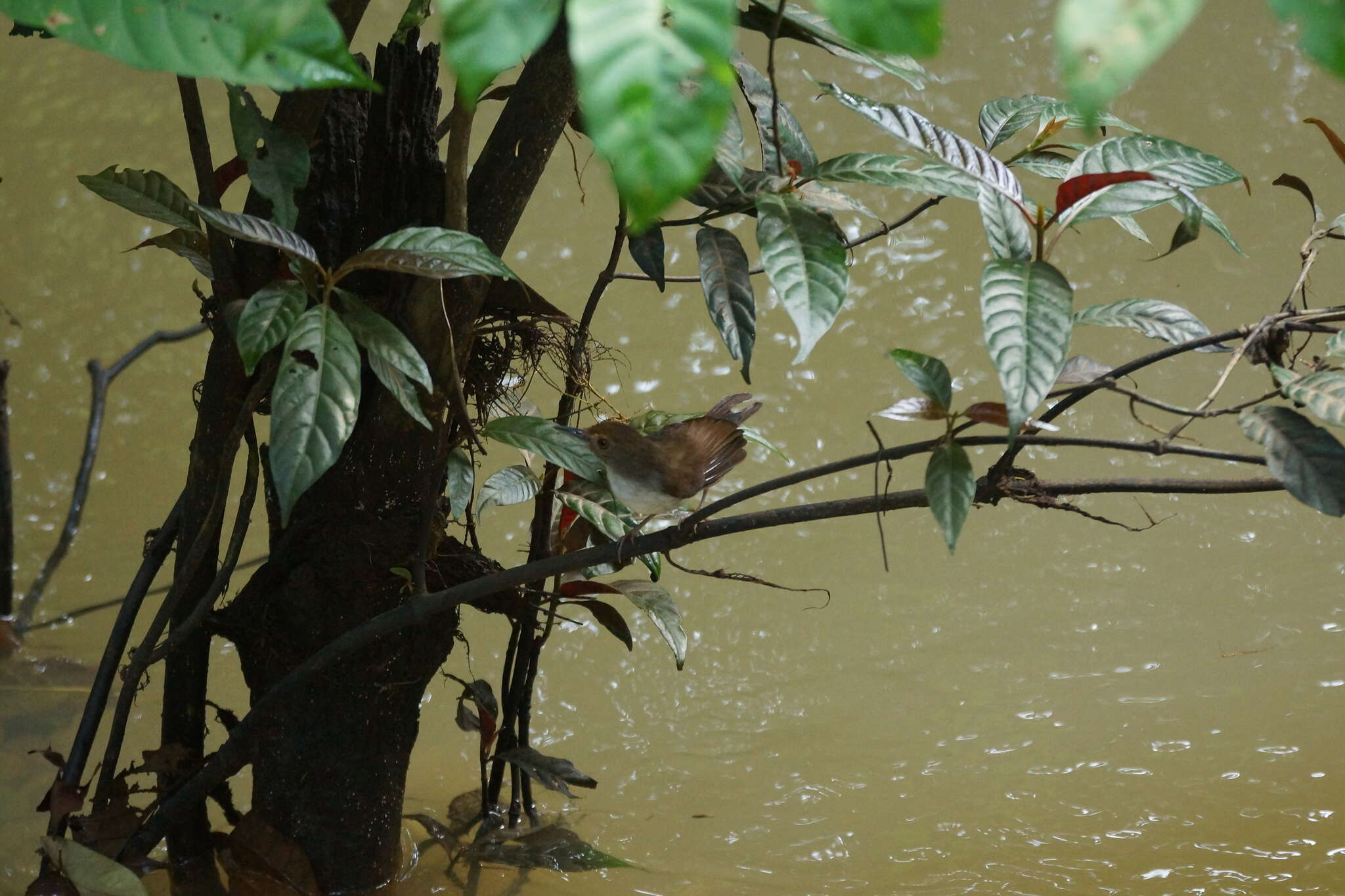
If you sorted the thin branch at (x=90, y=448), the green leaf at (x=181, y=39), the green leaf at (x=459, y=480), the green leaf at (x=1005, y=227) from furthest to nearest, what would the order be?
1. the thin branch at (x=90, y=448)
2. the green leaf at (x=459, y=480)
3. the green leaf at (x=1005, y=227)
4. the green leaf at (x=181, y=39)

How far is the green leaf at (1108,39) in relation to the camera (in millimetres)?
203

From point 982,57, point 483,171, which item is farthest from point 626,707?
point 982,57

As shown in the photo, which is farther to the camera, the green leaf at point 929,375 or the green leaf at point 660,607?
the green leaf at point 660,607

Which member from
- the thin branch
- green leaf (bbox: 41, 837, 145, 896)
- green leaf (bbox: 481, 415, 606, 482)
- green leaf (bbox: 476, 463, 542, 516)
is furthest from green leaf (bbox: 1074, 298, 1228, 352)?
the thin branch

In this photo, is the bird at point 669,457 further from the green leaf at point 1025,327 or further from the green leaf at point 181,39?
the green leaf at point 181,39

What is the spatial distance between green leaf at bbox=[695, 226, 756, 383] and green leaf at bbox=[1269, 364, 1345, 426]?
11.6 inches

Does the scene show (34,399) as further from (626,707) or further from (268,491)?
(268,491)

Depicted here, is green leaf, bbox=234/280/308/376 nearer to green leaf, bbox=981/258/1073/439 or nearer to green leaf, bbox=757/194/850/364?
green leaf, bbox=757/194/850/364

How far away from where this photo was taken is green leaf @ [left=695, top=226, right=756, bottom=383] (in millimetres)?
686

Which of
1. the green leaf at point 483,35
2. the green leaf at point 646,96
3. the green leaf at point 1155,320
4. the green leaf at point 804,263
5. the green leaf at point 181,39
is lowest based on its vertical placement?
the green leaf at point 646,96

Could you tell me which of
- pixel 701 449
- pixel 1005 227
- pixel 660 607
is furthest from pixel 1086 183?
pixel 660 607

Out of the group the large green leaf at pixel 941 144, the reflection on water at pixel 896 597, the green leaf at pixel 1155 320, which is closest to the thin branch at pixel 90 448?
the reflection on water at pixel 896 597

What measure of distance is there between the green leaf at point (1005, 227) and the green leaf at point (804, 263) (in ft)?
0.27

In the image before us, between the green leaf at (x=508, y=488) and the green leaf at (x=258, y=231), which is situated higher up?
the green leaf at (x=258, y=231)
